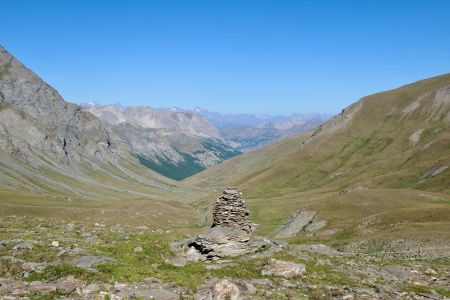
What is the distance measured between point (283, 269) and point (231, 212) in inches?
392

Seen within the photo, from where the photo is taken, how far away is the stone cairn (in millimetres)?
39344

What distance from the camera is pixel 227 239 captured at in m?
36.8

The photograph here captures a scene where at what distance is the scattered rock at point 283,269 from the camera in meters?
Answer: 30.5

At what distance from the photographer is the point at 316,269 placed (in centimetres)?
3303

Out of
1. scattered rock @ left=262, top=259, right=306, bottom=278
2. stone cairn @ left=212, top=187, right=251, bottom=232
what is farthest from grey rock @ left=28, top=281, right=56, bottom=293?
stone cairn @ left=212, top=187, right=251, bottom=232

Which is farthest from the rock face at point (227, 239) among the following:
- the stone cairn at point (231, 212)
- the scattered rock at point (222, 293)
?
the scattered rock at point (222, 293)

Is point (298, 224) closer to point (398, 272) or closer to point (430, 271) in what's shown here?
point (430, 271)

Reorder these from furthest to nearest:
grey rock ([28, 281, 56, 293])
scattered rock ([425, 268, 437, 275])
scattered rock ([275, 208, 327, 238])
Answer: scattered rock ([275, 208, 327, 238]) → scattered rock ([425, 268, 437, 275]) → grey rock ([28, 281, 56, 293])

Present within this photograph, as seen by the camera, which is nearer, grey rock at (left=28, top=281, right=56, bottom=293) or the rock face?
grey rock at (left=28, top=281, right=56, bottom=293)

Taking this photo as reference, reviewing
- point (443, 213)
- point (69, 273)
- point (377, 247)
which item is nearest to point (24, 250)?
point (69, 273)

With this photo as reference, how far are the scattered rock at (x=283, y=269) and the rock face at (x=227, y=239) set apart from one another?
5484 mm

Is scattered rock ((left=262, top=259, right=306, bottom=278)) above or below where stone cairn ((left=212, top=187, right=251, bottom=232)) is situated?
below

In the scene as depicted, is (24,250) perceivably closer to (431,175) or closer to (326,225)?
(326,225)

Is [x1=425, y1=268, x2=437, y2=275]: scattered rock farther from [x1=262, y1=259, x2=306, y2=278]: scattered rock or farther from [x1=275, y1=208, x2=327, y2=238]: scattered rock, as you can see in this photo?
[x1=275, y1=208, x2=327, y2=238]: scattered rock
